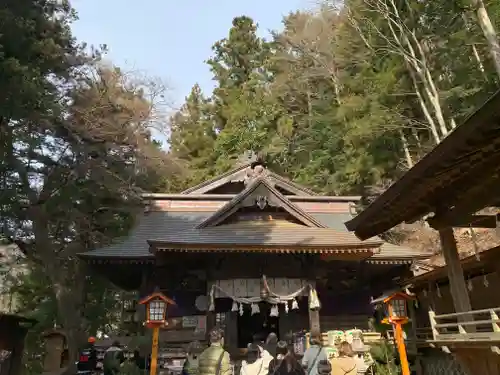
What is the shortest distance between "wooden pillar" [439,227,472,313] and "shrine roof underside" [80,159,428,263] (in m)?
4.21

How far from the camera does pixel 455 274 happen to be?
769 centimetres

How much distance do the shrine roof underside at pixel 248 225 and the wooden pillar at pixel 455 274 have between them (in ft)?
13.8

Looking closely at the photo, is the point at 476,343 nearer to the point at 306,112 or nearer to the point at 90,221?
the point at 90,221

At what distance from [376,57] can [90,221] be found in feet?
58.4

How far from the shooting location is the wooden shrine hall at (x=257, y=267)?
→ 12.5m

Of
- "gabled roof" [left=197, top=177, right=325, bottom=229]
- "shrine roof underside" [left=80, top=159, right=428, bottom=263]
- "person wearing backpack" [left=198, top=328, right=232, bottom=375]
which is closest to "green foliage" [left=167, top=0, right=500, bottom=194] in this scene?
"shrine roof underside" [left=80, top=159, right=428, bottom=263]

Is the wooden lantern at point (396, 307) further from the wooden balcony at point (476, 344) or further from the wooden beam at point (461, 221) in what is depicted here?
the wooden beam at point (461, 221)

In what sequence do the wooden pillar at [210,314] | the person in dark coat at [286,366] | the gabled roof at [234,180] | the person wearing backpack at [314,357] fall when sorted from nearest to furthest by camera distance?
the person in dark coat at [286,366], the person wearing backpack at [314,357], the wooden pillar at [210,314], the gabled roof at [234,180]

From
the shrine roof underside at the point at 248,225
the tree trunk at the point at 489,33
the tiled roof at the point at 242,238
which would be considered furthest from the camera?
the tree trunk at the point at 489,33

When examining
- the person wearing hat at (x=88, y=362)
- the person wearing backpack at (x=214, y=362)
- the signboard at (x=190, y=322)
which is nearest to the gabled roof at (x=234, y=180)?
the signboard at (x=190, y=322)

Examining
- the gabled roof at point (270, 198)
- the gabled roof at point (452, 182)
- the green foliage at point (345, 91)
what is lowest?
the gabled roof at point (452, 182)

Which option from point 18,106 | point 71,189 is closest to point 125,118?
point 71,189

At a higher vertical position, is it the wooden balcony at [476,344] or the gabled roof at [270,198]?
the gabled roof at [270,198]

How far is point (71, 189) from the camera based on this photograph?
20.0 meters
